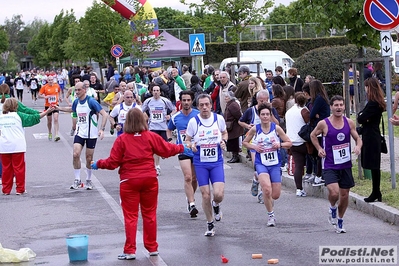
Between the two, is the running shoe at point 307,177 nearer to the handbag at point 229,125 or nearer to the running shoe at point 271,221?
the running shoe at point 271,221

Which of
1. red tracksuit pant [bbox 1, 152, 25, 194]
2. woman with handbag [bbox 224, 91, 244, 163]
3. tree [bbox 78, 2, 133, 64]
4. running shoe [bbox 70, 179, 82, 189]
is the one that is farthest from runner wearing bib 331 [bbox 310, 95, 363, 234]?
tree [bbox 78, 2, 133, 64]

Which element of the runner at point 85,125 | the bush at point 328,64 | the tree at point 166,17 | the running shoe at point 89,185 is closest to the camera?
the runner at point 85,125

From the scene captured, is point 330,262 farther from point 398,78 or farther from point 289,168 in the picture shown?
point 398,78

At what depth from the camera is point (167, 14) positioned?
395ft

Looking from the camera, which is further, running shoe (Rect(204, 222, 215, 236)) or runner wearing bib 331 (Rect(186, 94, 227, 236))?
runner wearing bib 331 (Rect(186, 94, 227, 236))

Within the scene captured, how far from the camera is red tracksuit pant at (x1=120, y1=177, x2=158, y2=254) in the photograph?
29.9 feet

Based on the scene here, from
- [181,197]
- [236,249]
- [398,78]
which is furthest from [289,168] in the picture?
[398,78]

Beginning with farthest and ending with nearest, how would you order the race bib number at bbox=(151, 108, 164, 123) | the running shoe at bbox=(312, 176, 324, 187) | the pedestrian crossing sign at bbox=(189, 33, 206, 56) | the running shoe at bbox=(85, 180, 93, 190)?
the pedestrian crossing sign at bbox=(189, 33, 206, 56) → the race bib number at bbox=(151, 108, 164, 123) → the running shoe at bbox=(85, 180, 93, 190) → the running shoe at bbox=(312, 176, 324, 187)

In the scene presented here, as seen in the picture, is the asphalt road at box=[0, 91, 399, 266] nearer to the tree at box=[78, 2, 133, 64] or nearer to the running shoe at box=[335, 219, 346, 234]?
the running shoe at box=[335, 219, 346, 234]

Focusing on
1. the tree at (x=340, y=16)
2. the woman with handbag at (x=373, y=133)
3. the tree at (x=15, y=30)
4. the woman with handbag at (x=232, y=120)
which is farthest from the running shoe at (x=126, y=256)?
the tree at (x=15, y=30)

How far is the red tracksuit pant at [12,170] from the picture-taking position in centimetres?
1491

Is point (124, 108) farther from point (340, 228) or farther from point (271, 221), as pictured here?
point (340, 228)

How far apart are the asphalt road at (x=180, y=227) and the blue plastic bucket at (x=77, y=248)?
0.43 ft

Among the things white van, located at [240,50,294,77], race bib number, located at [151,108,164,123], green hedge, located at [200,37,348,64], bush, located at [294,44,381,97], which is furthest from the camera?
green hedge, located at [200,37,348,64]
